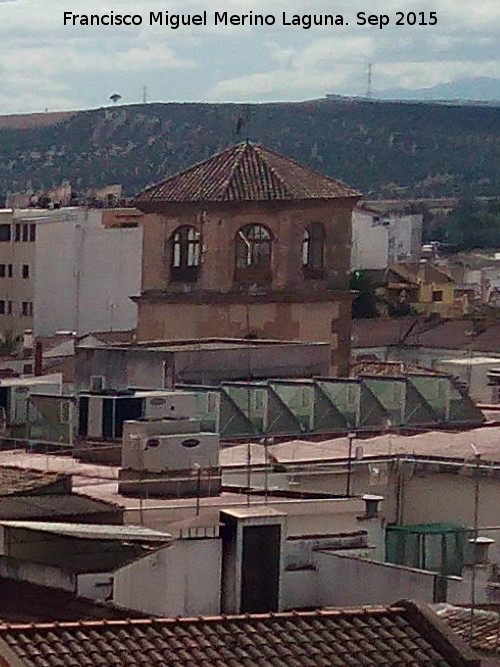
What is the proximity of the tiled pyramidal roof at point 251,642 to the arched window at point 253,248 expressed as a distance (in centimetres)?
1847

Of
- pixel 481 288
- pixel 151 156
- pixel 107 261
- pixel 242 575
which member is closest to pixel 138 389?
pixel 242 575

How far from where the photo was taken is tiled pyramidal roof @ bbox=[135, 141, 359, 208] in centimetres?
3027

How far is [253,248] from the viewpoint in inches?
1214

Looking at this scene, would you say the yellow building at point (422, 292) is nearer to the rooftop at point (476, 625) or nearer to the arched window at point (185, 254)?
the arched window at point (185, 254)

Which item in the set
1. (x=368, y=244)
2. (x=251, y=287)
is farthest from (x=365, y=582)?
(x=368, y=244)

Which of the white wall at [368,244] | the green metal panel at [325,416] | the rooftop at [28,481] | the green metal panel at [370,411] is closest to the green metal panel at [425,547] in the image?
the rooftop at [28,481]

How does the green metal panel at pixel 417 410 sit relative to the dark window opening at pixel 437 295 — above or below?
below

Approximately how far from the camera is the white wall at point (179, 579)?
16.2m

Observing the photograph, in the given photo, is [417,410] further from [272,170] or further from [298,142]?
[298,142]

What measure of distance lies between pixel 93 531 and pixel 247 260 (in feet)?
47.4

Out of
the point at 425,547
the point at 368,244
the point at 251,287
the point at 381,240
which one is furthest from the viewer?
the point at 381,240

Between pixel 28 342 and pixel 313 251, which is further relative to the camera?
pixel 28 342

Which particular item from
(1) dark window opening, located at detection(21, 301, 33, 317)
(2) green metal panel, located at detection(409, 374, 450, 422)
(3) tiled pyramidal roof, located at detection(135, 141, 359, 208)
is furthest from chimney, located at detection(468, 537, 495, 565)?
(1) dark window opening, located at detection(21, 301, 33, 317)

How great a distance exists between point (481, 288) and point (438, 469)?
141 ft
